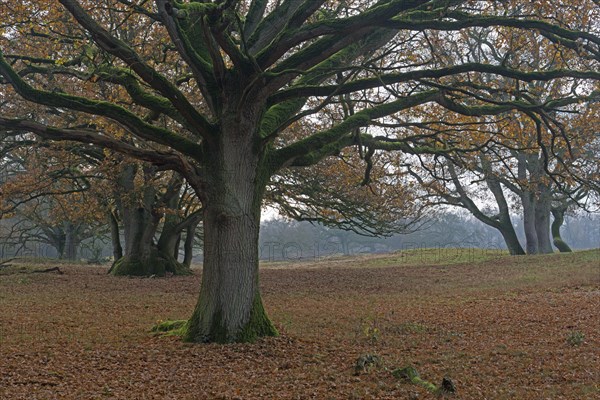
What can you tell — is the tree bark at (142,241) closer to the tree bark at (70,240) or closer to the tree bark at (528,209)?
the tree bark at (70,240)

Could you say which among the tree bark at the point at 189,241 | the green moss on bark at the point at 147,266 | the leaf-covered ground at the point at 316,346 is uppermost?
the tree bark at the point at 189,241

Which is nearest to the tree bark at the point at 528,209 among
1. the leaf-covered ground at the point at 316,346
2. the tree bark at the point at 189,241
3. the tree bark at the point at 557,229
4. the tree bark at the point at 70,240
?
the tree bark at the point at 557,229

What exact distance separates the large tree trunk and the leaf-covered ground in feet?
1.15

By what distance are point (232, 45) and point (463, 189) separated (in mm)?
24472

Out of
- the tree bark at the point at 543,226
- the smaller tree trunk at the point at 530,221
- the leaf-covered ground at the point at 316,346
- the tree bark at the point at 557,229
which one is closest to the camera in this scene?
the leaf-covered ground at the point at 316,346

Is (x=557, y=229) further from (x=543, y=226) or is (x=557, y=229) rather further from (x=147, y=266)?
(x=147, y=266)

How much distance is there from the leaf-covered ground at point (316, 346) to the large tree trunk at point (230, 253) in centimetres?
35

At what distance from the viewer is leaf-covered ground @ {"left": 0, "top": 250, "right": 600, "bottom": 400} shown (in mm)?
5805

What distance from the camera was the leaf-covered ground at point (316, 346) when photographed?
19.0 ft

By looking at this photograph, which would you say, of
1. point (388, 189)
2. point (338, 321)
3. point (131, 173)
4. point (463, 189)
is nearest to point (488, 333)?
point (338, 321)

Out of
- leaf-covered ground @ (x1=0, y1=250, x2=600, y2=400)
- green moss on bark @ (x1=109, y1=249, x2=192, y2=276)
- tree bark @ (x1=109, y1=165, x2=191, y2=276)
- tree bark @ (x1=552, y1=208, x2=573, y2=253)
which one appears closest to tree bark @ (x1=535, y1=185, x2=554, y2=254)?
tree bark @ (x1=552, y1=208, x2=573, y2=253)

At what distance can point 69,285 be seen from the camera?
16312 millimetres

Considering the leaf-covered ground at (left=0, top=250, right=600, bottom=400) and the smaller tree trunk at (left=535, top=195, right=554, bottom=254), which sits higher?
the smaller tree trunk at (left=535, top=195, right=554, bottom=254)

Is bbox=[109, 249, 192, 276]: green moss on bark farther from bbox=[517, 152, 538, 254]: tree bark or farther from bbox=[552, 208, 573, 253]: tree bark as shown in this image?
bbox=[552, 208, 573, 253]: tree bark
